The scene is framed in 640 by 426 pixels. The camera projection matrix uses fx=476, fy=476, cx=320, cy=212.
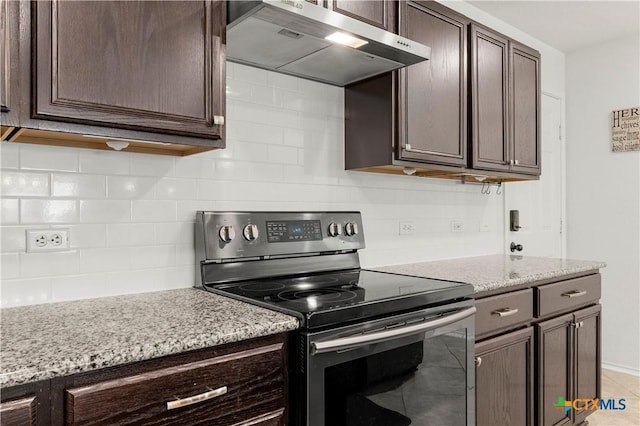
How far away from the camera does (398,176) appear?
104 inches

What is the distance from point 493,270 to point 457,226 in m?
0.61

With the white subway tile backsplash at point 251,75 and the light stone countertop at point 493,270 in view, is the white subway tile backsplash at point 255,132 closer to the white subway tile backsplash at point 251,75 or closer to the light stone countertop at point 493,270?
the white subway tile backsplash at point 251,75

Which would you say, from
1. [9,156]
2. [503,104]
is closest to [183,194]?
[9,156]

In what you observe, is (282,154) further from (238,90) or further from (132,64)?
(132,64)

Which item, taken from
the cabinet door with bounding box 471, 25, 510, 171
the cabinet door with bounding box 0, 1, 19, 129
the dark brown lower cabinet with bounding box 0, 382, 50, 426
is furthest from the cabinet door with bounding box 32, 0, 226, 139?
the cabinet door with bounding box 471, 25, 510, 171

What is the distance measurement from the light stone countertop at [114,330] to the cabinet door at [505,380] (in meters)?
1.08

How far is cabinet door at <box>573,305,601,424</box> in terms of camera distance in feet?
8.46

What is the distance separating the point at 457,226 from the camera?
2.98 metres

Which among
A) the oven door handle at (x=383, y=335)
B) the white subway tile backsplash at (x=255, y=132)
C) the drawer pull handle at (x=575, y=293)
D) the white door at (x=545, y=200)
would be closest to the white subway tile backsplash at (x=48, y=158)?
the white subway tile backsplash at (x=255, y=132)

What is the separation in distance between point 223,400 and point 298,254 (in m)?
0.89

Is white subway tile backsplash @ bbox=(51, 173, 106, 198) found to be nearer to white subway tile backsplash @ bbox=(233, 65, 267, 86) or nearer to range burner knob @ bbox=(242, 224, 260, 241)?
range burner knob @ bbox=(242, 224, 260, 241)

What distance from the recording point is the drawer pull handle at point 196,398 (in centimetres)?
113

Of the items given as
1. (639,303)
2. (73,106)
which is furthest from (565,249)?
(73,106)

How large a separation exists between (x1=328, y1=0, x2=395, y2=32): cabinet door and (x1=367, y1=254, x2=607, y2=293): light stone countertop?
1135 millimetres
